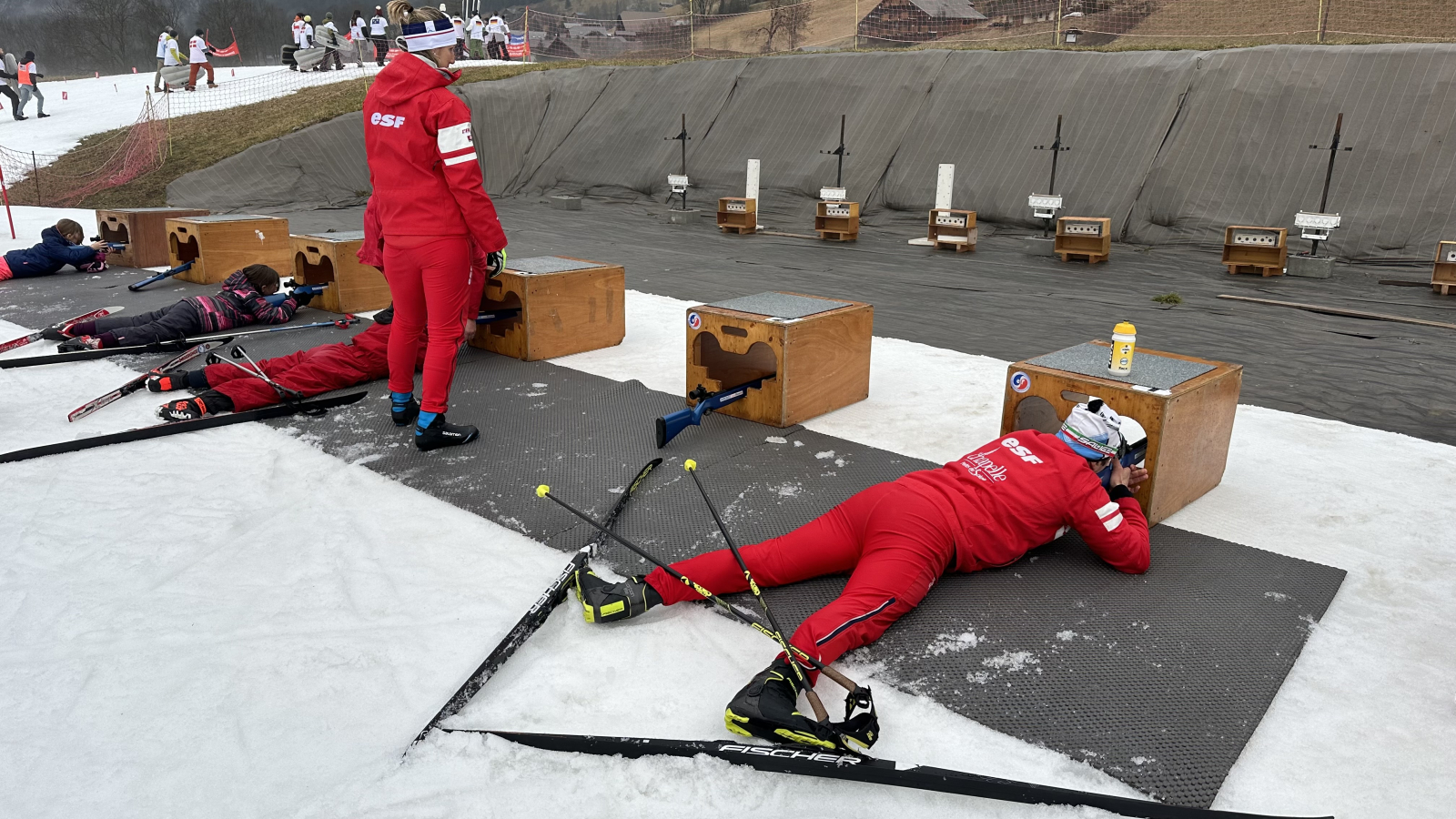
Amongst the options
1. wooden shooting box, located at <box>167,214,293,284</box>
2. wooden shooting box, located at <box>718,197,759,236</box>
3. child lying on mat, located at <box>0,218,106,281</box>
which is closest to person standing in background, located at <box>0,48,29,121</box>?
child lying on mat, located at <box>0,218,106,281</box>

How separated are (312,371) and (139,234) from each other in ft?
17.3

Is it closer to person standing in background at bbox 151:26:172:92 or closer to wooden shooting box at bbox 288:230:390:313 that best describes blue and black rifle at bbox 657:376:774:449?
wooden shooting box at bbox 288:230:390:313

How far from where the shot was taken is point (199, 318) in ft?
16.8

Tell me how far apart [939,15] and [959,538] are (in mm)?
16059

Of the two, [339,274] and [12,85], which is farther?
[12,85]

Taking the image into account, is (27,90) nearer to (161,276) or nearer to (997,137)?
(161,276)

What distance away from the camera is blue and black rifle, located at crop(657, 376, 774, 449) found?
349cm

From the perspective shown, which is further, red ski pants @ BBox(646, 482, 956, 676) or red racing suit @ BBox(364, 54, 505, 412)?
red racing suit @ BBox(364, 54, 505, 412)

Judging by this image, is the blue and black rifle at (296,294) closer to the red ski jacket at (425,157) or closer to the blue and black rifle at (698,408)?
the red ski jacket at (425,157)

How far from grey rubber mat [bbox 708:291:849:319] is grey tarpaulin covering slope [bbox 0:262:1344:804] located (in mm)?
492

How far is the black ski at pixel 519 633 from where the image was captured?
1921 mm

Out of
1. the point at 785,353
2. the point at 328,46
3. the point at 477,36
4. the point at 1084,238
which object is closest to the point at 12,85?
the point at 328,46

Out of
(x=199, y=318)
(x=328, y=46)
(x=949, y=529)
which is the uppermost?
(x=328, y=46)

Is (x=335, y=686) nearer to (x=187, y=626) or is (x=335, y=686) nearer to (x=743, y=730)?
(x=187, y=626)
